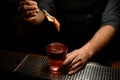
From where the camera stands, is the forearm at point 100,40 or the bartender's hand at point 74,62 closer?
the bartender's hand at point 74,62

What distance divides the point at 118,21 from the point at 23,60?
0.88m

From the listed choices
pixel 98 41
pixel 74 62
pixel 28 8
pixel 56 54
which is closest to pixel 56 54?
pixel 56 54

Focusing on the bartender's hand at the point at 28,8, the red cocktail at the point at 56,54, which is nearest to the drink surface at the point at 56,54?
the red cocktail at the point at 56,54

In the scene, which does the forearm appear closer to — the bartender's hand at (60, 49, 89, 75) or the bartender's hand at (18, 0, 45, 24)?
the bartender's hand at (60, 49, 89, 75)

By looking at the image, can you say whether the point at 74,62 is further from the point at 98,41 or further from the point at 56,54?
the point at 98,41

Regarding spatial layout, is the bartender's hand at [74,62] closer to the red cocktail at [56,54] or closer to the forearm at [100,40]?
the red cocktail at [56,54]

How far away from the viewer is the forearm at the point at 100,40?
159cm

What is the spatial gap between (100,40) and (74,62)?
1.46 feet

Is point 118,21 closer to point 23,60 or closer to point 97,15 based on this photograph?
point 97,15

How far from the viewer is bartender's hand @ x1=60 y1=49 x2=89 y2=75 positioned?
126 centimetres

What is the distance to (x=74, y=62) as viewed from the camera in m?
1.32

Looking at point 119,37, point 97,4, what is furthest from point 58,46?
point 119,37

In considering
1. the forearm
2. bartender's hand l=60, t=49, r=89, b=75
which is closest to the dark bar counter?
bartender's hand l=60, t=49, r=89, b=75

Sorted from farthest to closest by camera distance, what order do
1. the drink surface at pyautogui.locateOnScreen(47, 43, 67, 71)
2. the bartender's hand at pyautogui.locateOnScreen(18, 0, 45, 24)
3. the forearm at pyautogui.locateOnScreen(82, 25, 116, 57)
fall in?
1. the forearm at pyautogui.locateOnScreen(82, 25, 116, 57)
2. the bartender's hand at pyautogui.locateOnScreen(18, 0, 45, 24)
3. the drink surface at pyautogui.locateOnScreen(47, 43, 67, 71)
